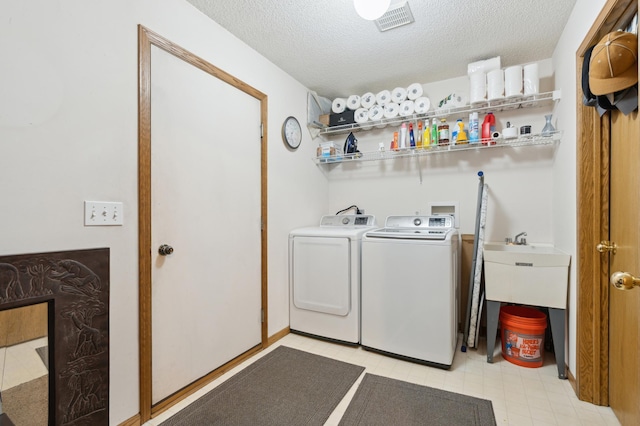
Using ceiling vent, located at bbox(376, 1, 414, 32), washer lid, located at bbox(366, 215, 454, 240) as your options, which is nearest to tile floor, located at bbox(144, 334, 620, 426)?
washer lid, located at bbox(366, 215, 454, 240)

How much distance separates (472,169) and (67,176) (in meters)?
3.05

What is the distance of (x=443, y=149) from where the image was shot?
277cm

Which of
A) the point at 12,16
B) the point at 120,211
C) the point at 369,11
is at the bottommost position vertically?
the point at 120,211

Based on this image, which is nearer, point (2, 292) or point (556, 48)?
point (2, 292)

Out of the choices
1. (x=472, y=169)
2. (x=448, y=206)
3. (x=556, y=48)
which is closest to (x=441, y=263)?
(x=448, y=206)

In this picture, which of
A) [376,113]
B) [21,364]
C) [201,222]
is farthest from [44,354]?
[376,113]

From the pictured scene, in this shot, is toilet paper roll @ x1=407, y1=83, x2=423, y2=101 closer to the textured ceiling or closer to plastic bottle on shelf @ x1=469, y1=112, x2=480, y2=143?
the textured ceiling

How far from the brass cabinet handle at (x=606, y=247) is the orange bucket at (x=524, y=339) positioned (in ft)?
2.49

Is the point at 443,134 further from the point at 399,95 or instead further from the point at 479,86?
the point at 399,95

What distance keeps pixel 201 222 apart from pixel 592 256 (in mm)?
2425

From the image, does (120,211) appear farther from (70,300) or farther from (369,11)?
(369,11)

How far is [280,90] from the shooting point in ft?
8.98

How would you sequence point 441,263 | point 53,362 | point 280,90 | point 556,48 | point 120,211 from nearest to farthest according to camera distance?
point 53,362 → point 120,211 → point 441,263 → point 556,48 → point 280,90

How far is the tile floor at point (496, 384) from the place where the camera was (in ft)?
5.35
